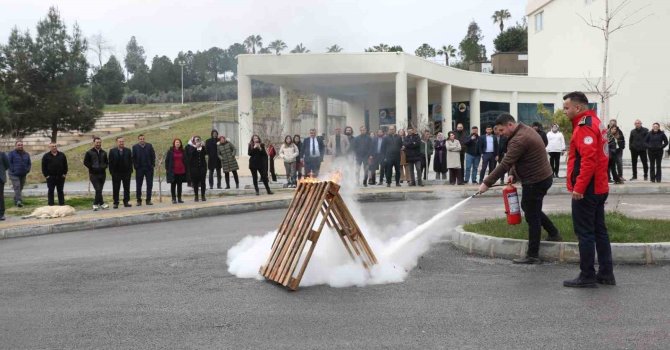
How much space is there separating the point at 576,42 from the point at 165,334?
44333 mm

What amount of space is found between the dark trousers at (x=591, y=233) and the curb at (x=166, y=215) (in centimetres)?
973

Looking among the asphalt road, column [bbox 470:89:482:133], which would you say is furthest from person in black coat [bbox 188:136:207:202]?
column [bbox 470:89:482:133]

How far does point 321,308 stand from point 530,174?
337 cm

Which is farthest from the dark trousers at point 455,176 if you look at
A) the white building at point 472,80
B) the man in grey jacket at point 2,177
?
the man in grey jacket at point 2,177

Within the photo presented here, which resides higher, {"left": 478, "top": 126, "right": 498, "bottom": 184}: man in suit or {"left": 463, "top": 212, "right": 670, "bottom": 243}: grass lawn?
{"left": 478, "top": 126, "right": 498, "bottom": 184}: man in suit

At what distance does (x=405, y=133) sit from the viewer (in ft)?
64.2

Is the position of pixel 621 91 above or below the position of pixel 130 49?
below

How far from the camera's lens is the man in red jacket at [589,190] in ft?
20.7

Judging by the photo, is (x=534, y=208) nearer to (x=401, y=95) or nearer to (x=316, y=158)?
(x=316, y=158)

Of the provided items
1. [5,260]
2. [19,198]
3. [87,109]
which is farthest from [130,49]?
[5,260]

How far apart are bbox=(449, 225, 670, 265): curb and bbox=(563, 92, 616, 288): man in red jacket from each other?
1132 mm

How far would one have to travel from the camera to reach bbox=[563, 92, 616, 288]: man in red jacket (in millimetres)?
6324

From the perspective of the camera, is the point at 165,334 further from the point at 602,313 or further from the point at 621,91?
the point at 621,91

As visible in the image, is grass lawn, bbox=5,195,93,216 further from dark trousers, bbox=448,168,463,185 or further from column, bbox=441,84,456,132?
column, bbox=441,84,456,132
